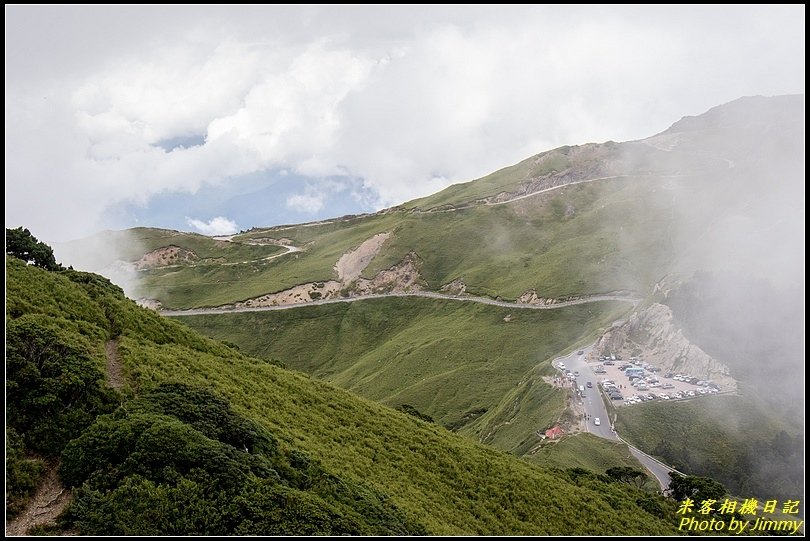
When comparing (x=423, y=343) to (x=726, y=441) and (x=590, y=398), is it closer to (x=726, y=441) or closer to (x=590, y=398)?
(x=590, y=398)

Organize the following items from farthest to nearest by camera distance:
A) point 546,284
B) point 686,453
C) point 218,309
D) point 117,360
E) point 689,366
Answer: point 218,309 → point 546,284 → point 689,366 → point 686,453 → point 117,360

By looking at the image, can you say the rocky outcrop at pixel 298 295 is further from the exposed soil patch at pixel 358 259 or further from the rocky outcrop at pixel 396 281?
the rocky outcrop at pixel 396 281

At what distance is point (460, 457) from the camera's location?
38.6m

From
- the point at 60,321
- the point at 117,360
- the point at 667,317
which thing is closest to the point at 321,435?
the point at 117,360

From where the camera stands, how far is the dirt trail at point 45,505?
1869cm

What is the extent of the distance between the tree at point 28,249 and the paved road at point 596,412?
209ft

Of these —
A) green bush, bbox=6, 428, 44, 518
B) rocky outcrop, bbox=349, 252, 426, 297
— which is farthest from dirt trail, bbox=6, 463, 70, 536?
rocky outcrop, bbox=349, 252, 426, 297

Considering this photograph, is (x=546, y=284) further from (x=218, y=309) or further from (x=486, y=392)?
(x=218, y=309)

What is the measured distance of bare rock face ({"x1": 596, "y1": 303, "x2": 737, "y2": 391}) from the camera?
8662 cm

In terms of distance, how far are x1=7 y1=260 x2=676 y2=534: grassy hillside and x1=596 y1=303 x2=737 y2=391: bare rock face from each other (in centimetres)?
5314

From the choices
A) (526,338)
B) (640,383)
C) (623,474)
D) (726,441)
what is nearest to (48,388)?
(623,474)

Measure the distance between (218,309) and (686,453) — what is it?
135317 mm

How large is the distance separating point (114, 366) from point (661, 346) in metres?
92.5

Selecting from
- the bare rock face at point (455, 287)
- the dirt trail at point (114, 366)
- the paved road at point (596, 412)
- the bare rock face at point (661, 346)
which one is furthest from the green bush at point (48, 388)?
the bare rock face at point (455, 287)
